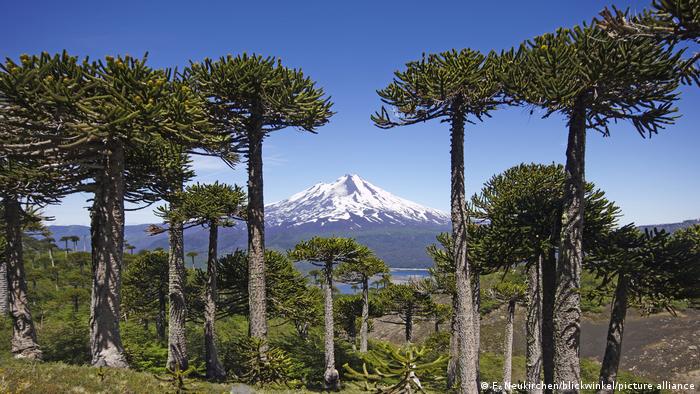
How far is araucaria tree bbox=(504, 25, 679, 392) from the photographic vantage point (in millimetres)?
7105

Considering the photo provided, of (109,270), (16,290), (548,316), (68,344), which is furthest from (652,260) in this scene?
(68,344)

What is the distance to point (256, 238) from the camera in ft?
36.7

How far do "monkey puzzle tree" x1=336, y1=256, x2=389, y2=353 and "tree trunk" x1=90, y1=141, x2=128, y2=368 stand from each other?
17.3 metres

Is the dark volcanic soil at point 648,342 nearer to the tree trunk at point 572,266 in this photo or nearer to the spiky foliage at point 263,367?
the spiky foliage at point 263,367

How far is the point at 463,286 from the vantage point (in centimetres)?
981

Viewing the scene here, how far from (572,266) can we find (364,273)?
2045 centimetres

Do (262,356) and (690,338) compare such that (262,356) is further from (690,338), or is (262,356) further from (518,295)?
(690,338)

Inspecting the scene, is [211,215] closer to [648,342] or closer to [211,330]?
[211,330]

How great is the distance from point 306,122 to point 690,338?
41227 mm

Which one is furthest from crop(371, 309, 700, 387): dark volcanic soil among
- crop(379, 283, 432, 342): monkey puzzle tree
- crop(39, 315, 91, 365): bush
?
crop(39, 315, 91, 365): bush

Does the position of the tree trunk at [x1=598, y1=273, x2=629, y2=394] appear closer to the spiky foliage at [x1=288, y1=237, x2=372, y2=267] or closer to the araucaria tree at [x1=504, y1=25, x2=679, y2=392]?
the araucaria tree at [x1=504, y1=25, x2=679, y2=392]

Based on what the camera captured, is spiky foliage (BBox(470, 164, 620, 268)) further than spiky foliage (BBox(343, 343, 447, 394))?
Yes

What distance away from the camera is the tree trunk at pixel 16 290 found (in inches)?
482

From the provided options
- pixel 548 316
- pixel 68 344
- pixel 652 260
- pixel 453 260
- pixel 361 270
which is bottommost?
pixel 68 344
